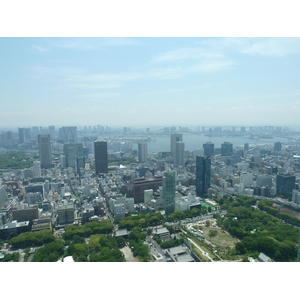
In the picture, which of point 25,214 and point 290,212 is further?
point 290,212

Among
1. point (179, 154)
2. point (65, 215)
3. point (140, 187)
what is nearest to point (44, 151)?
point (179, 154)

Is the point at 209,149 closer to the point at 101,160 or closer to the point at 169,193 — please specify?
the point at 101,160

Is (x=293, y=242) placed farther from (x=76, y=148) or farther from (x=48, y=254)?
(x=76, y=148)

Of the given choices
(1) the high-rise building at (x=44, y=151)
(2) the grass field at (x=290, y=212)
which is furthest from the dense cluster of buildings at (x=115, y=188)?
(2) the grass field at (x=290, y=212)

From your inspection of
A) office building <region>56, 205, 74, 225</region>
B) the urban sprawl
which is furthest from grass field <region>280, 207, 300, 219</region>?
office building <region>56, 205, 74, 225</region>

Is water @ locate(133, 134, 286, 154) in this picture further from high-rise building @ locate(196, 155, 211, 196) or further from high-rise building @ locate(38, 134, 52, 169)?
high-rise building @ locate(196, 155, 211, 196)

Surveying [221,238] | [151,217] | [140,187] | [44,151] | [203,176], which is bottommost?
[221,238]

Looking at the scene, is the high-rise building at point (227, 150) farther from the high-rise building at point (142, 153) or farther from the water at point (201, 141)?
the water at point (201, 141)

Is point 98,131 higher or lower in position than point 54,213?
higher

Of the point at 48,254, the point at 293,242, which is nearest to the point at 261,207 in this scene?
the point at 293,242
